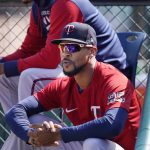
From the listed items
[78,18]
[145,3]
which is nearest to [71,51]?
Result: [78,18]

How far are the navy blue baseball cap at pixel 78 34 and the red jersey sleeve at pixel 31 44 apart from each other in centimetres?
102

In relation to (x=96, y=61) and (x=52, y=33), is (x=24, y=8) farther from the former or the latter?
(x=96, y=61)

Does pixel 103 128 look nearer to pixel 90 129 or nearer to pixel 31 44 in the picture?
pixel 90 129

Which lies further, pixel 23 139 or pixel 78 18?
pixel 78 18

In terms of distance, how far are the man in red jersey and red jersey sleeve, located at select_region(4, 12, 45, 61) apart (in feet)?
2.99

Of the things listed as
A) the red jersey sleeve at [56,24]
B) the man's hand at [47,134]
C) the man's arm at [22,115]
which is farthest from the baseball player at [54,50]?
the man's hand at [47,134]

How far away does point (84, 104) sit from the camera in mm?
3803

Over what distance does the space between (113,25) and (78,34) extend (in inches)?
74.3

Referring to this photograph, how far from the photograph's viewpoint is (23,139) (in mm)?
3820

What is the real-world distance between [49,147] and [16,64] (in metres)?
0.80

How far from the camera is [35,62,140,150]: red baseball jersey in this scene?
11.8 feet

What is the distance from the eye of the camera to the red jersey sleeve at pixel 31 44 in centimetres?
484

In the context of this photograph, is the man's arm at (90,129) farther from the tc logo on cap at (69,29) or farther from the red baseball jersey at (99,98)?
the tc logo on cap at (69,29)

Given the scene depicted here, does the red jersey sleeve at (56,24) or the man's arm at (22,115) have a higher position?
the red jersey sleeve at (56,24)
